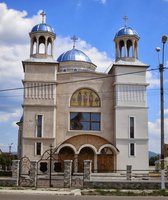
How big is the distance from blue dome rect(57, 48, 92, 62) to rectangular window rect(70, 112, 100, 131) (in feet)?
30.7

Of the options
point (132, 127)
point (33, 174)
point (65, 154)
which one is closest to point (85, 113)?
point (65, 154)

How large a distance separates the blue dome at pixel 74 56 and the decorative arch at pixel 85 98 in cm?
764

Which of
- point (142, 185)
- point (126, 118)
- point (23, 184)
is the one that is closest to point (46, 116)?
point (126, 118)

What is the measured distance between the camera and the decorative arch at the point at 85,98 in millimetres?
35469

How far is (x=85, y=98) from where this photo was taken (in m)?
35.6

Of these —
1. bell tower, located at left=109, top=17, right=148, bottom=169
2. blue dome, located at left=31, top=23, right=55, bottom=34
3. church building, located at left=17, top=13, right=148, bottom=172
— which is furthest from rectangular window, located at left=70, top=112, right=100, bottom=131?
blue dome, located at left=31, top=23, right=55, bottom=34

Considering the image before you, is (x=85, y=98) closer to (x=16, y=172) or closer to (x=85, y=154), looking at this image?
(x=85, y=154)

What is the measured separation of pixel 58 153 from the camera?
109 ft

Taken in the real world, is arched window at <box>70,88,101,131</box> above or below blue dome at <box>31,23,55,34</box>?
below

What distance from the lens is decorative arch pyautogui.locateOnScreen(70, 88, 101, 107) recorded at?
116 ft

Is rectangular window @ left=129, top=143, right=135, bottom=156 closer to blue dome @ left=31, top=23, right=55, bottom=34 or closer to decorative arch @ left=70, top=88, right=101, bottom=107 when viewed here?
decorative arch @ left=70, top=88, right=101, bottom=107

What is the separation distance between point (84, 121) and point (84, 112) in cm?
85

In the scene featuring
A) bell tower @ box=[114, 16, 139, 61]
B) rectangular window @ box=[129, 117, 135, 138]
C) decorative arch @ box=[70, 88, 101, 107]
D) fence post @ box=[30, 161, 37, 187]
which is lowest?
fence post @ box=[30, 161, 37, 187]

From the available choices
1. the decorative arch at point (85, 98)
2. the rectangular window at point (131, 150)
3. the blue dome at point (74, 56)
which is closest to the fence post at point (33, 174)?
the decorative arch at point (85, 98)
